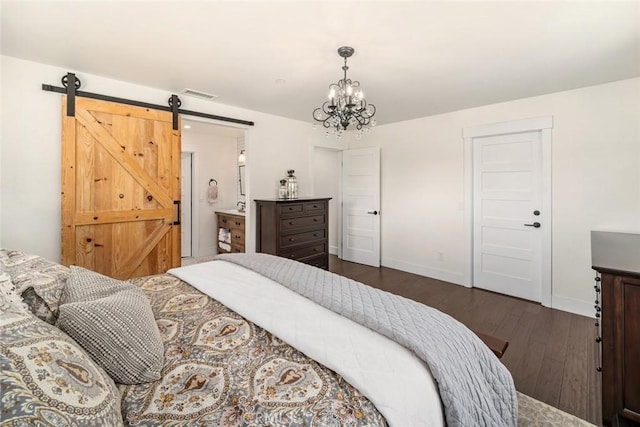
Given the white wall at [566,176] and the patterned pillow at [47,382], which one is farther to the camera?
the white wall at [566,176]

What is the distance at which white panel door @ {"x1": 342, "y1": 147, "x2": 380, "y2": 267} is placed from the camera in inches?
200

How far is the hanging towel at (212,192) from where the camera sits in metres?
5.79

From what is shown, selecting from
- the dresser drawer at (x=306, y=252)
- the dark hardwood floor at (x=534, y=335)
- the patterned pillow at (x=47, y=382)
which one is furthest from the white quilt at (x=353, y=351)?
the dresser drawer at (x=306, y=252)

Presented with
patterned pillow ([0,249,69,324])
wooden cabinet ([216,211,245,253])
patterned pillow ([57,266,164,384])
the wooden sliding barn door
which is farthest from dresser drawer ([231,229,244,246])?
patterned pillow ([57,266,164,384])

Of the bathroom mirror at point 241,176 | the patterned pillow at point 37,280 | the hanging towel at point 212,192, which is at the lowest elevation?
the patterned pillow at point 37,280

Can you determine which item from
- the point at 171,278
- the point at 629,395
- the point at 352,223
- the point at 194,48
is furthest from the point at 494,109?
the point at 171,278

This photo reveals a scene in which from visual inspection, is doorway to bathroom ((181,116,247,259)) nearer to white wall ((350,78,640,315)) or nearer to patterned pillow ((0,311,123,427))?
white wall ((350,78,640,315))

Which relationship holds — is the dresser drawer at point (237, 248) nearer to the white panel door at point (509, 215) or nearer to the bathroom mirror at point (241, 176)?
the bathroom mirror at point (241, 176)

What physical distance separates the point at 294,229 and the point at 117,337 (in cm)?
304

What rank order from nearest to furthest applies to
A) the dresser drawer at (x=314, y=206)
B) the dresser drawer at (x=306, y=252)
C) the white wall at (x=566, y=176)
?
1. the white wall at (x=566, y=176)
2. the dresser drawer at (x=306, y=252)
3. the dresser drawer at (x=314, y=206)

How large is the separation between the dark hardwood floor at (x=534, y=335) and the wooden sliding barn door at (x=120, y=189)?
9.23 feet

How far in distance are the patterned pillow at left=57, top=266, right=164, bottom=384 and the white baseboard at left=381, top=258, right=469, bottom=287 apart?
13.3 ft

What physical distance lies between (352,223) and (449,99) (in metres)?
2.66

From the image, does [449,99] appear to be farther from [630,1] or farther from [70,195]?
[70,195]
